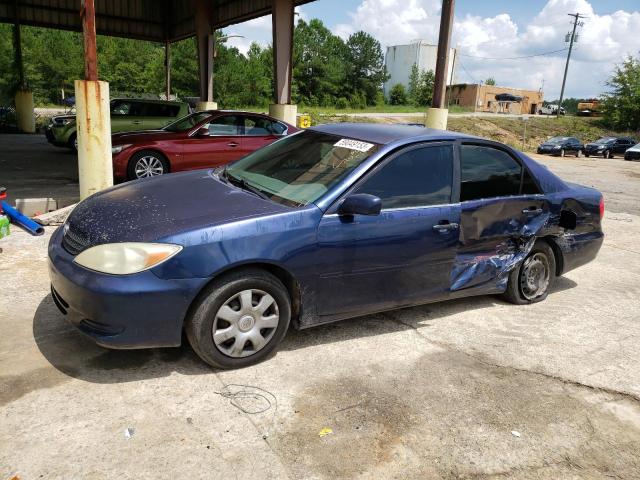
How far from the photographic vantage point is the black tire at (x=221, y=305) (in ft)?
10.5

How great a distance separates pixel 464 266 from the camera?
4.30 m

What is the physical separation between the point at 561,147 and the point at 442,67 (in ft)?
72.8

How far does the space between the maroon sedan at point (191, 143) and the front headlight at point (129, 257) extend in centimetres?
587

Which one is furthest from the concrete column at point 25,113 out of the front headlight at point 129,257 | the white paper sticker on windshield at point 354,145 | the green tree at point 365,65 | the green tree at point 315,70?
the green tree at point 365,65

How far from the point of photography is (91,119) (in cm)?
670

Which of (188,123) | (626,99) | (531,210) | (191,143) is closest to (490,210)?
(531,210)

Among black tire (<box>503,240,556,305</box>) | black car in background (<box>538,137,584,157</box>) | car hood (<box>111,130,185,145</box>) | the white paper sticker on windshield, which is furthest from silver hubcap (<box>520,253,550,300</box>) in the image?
black car in background (<box>538,137,584,157</box>)

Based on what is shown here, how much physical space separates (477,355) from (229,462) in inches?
84.1

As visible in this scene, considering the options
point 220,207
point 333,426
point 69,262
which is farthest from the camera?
point 220,207

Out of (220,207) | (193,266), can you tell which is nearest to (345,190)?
(220,207)

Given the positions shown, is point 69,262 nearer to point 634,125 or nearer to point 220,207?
point 220,207

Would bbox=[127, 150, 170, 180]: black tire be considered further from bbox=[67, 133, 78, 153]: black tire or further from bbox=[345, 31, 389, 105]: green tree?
bbox=[345, 31, 389, 105]: green tree

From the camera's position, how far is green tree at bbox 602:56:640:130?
51344 millimetres

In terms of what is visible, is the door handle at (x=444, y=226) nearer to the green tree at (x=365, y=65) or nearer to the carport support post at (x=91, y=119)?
the carport support post at (x=91, y=119)
